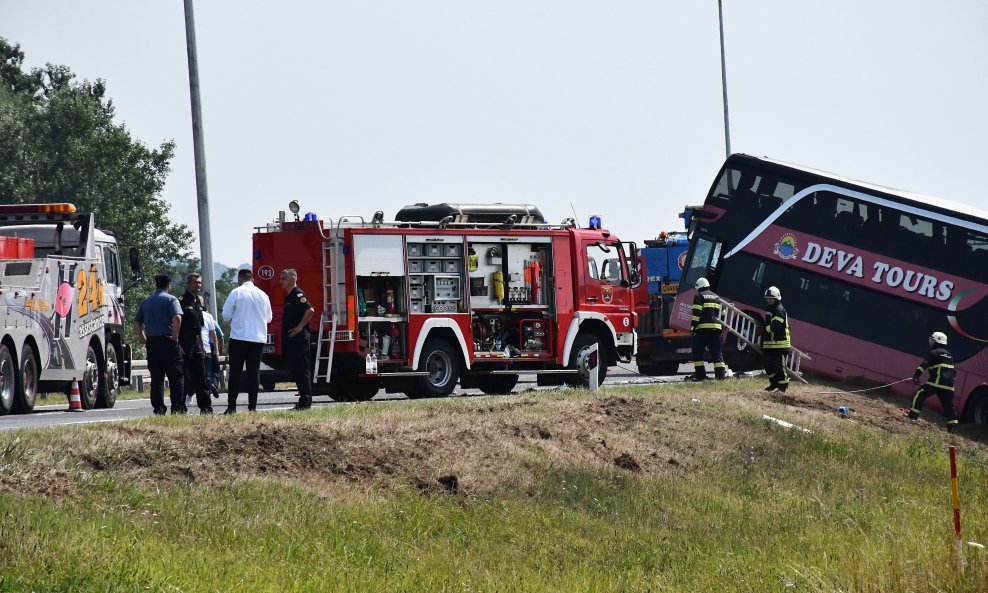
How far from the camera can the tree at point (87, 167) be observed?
48.3 meters

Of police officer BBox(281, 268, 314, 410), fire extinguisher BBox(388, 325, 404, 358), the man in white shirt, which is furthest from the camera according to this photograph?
fire extinguisher BBox(388, 325, 404, 358)

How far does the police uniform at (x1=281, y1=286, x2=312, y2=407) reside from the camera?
52.8ft

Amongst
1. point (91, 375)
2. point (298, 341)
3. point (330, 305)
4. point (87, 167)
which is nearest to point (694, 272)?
point (330, 305)

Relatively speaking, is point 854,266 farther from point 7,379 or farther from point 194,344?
point 7,379

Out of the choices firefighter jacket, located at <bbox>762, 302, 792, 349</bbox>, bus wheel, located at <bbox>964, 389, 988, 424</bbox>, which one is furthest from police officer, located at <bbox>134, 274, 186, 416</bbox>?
bus wheel, located at <bbox>964, 389, 988, 424</bbox>

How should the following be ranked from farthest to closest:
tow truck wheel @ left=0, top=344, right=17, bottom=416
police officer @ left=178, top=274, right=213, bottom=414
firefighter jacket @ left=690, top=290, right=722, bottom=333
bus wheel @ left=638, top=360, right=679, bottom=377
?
bus wheel @ left=638, top=360, right=679, bottom=377, firefighter jacket @ left=690, top=290, right=722, bottom=333, tow truck wheel @ left=0, top=344, right=17, bottom=416, police officer @ left=178, top=274, right=213, bottom=414

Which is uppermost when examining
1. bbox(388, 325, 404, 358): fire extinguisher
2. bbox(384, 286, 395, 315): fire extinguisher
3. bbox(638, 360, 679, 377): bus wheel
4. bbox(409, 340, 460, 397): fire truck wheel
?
bbox(384, 286, 395, 315): fire extinguisher

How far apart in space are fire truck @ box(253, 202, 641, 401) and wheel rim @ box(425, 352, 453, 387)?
0.02 m

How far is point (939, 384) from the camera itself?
21.7m

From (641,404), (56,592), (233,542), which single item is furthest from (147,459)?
(641,404)

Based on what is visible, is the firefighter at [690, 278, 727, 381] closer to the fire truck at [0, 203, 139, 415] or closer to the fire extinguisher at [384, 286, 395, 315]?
the fire extinguisher at [384, 286, 395, 315]

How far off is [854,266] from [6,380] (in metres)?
14.8

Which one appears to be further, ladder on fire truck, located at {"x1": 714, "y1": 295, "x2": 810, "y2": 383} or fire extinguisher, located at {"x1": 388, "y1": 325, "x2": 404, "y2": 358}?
ladder on fire truck, located at {"x1": 714, "y1": 295, "x2": 810, "y2": 383}

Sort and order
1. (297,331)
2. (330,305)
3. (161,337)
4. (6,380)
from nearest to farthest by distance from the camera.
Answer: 1. (161,337)
2. (297,331)
3. (6,380)
4. (330,305)
